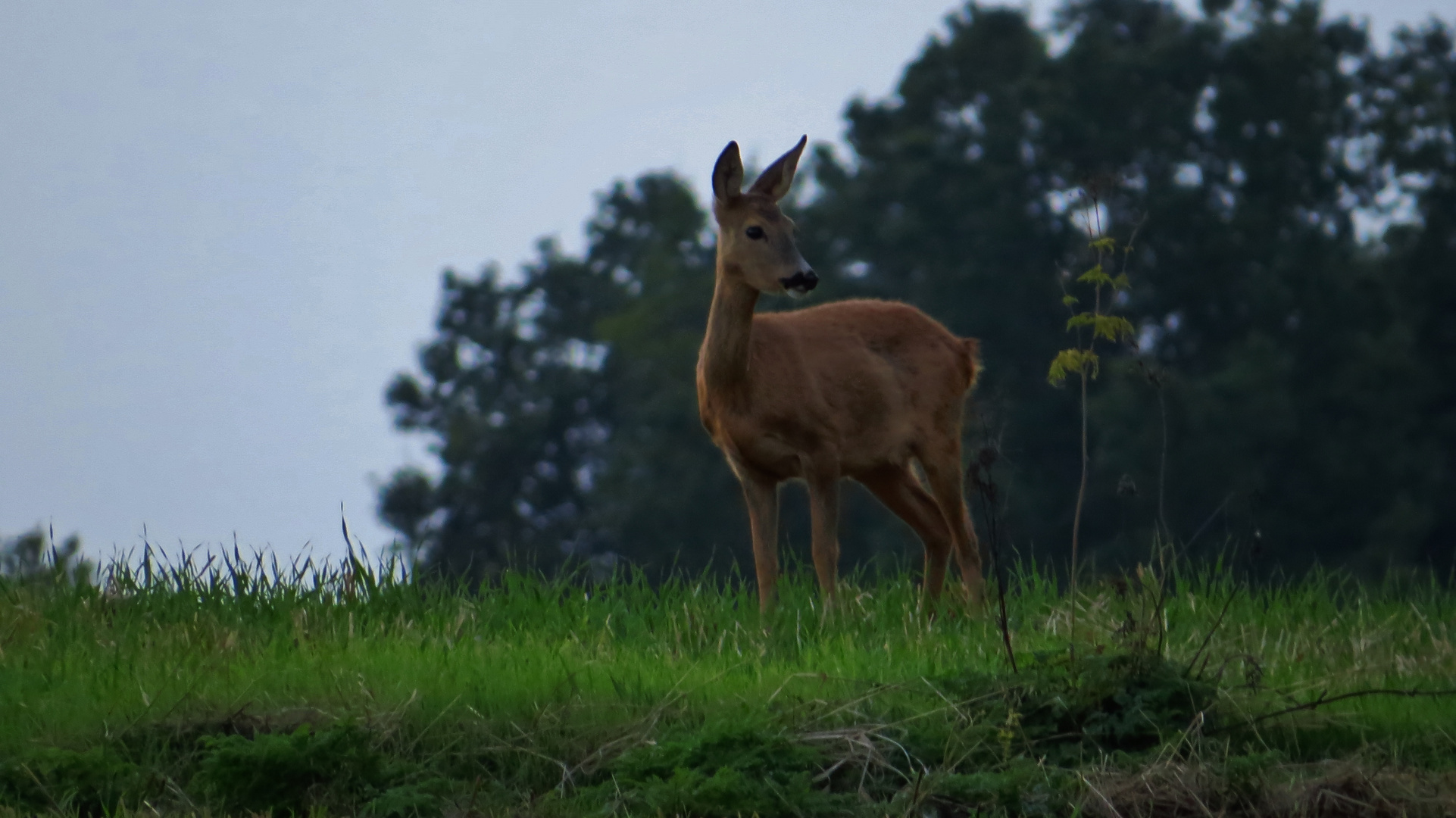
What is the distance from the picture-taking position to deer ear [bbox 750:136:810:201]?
29.2ft

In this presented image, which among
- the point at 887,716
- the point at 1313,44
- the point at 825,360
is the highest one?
the point at 1313,44

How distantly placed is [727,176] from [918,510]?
2.21 m

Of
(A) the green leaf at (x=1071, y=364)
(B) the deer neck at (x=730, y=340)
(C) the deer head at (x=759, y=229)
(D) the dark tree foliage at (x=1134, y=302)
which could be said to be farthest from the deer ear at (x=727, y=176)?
(D) the dark tree foliage at (x=1134, y=302)

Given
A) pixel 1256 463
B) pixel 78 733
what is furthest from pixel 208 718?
pixel 1256 463

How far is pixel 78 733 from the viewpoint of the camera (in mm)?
5562

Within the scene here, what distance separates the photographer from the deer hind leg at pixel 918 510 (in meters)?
9.66

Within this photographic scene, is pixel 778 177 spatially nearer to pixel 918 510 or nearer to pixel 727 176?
pixel 727 176

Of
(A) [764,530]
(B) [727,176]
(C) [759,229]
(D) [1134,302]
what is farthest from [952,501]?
(D) [1134,302]

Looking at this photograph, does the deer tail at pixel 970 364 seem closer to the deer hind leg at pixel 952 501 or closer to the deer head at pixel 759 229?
the deer hind leg at pixel 952 501

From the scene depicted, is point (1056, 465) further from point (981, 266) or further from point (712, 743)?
point (712, 743)

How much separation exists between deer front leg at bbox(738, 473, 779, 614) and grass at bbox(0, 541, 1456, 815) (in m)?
0.71

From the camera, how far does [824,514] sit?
28.4 ft

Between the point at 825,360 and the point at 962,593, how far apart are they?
4.99ft

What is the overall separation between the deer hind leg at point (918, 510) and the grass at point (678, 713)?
2041mm
